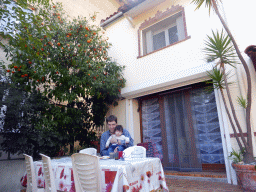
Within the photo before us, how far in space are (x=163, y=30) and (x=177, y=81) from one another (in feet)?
6.70

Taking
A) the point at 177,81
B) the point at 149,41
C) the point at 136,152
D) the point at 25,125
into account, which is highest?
the point at 149,41

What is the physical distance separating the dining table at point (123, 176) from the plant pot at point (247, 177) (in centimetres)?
158

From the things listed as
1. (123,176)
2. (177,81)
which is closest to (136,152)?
(123,176)

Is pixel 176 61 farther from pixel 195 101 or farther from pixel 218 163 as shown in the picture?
pixel 218 163

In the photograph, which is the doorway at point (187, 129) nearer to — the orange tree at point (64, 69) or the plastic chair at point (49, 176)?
the orange tree at point (64, 69)

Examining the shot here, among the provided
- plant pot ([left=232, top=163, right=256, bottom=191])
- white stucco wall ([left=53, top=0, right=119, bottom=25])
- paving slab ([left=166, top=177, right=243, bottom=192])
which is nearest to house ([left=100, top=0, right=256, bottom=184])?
paving slab ([left=166, top=177, right=243, bottom=192])

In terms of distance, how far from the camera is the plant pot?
301 centimetres

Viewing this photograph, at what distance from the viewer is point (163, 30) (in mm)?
5895

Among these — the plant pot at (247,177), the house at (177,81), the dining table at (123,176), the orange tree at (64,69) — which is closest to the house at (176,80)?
the house at (177,81)

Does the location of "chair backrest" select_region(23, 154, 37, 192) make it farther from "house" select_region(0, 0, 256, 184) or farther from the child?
"house" select_region(0, 0, 256, 184)

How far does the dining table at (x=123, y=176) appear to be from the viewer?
1.90 m

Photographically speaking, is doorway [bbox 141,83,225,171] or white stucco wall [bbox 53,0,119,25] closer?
doorway [bbox 141,83,225,171]

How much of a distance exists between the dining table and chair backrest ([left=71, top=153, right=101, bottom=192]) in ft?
0.43

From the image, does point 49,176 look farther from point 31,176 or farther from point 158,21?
point 158,21
